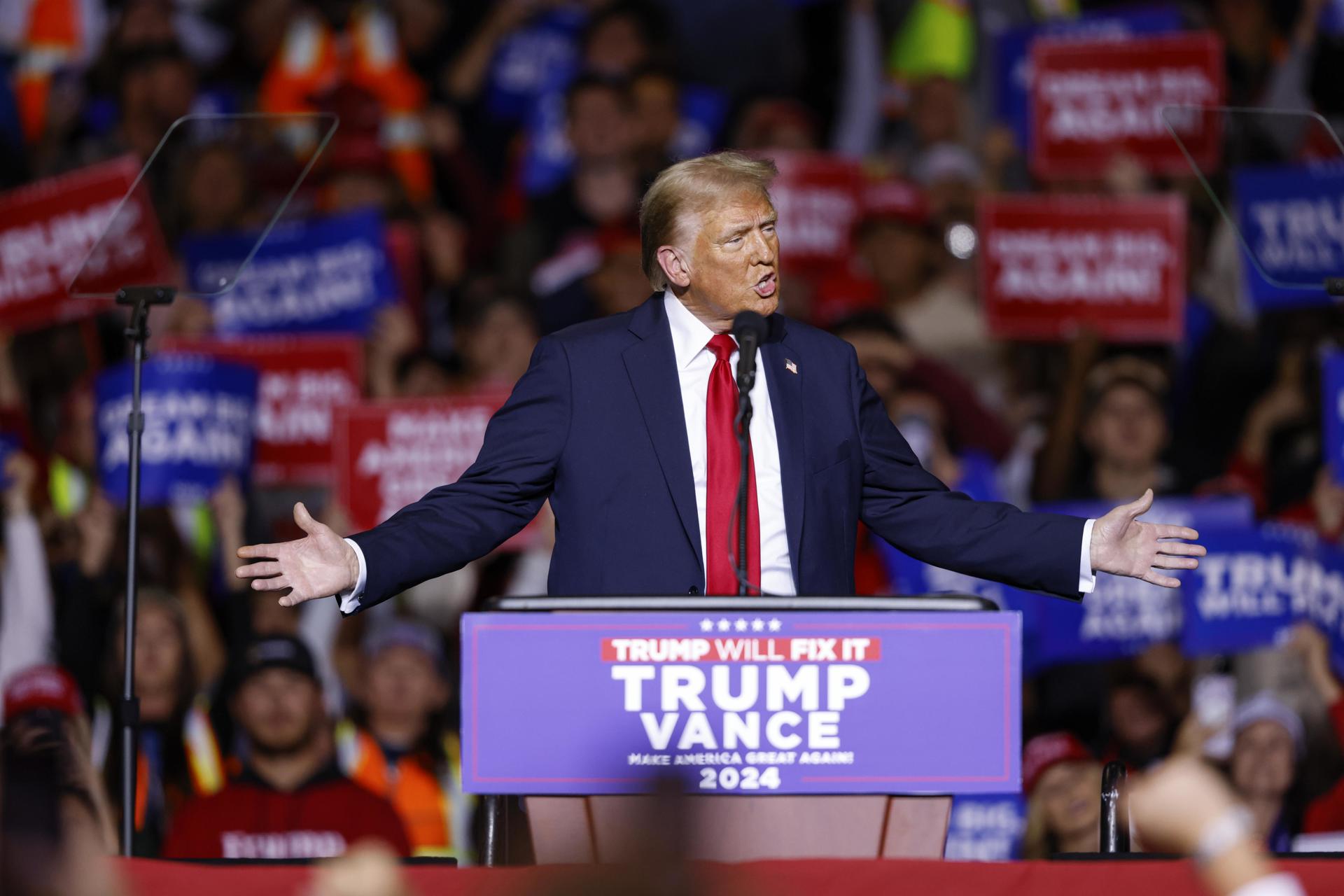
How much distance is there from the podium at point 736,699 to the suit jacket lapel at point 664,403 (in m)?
0.45

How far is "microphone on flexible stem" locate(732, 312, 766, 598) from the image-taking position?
8.99 ft

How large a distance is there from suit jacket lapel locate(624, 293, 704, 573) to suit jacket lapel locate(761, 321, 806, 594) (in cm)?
15

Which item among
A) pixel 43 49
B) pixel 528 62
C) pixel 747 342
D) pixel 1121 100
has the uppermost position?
pixel 43 49

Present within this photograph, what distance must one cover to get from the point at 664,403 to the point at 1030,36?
4.59 metres

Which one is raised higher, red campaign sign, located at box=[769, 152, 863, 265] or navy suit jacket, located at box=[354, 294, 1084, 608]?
red campaign sign, located at box=[769, 152, 863, 265]

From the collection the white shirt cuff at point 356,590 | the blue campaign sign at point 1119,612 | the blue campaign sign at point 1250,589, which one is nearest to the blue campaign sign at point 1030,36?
the blue campaign sign at point 1119,612

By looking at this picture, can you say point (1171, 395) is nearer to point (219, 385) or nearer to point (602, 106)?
point (602, 106)

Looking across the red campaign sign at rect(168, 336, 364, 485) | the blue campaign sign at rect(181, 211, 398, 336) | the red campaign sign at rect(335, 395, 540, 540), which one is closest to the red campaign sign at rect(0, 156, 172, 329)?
the red campaign sign at rect(168, 336, 364, 485)

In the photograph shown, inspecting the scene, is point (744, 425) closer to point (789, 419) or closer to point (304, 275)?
point (789, 419)

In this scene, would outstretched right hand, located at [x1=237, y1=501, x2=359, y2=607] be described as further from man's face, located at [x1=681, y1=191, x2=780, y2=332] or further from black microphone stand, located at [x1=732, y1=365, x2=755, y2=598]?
man's face, located at [x1=681, y1=191, x2=780, y2=332]

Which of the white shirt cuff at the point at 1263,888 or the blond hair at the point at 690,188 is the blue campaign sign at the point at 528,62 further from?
the white shirt cuff at the point at 1263,888

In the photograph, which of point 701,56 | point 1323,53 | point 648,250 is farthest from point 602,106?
point 648,250

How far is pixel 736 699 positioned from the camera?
8.45 ft

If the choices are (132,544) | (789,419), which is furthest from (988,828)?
(132,544)
